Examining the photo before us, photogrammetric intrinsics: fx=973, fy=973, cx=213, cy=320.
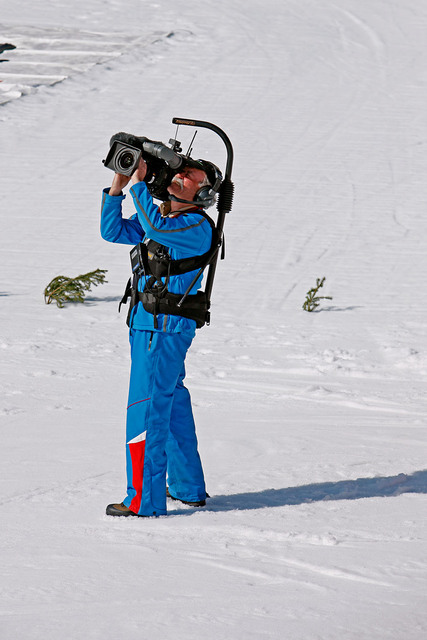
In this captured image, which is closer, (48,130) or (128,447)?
(128,447)

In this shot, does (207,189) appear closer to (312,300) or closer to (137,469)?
(137,469)

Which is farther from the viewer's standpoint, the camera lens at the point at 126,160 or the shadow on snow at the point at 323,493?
the shadow on snow at the point at 323,493

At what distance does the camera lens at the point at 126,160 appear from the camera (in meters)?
3.88

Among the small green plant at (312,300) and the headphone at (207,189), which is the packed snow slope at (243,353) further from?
the headphone at (207,189)

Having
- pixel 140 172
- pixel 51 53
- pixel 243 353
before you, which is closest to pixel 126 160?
pixel 140 172

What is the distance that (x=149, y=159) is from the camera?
13.0ft

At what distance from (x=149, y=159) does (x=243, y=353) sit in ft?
12.3

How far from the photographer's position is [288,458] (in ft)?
16.5

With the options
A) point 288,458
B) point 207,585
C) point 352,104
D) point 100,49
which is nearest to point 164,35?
point 100,49

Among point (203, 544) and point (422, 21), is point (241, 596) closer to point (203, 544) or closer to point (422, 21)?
point (203, 544)

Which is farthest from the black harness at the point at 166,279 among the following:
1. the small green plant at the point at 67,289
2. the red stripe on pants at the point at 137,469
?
the small green plant at the point at 67,289

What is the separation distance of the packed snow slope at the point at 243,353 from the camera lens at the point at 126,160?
1441 mm

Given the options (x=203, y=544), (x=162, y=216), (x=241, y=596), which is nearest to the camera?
(x=241, y=596)

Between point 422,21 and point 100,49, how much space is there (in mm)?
7931
